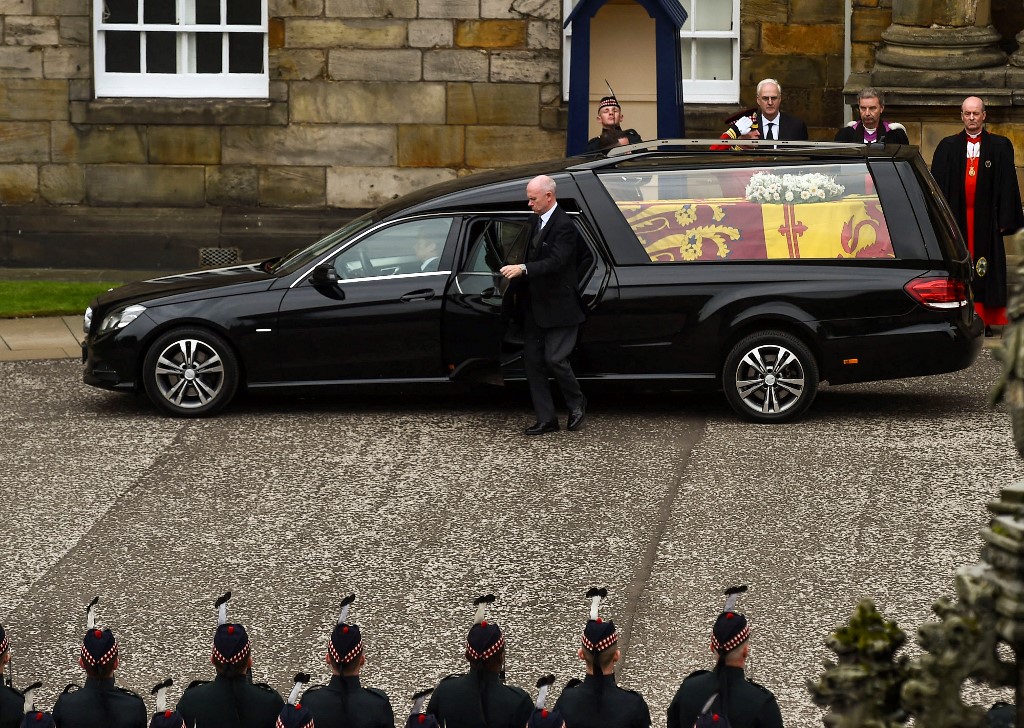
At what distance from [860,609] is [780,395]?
8264 mm

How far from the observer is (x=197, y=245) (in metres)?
17.8

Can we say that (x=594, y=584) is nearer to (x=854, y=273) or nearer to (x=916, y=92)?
(x=854, y=273)

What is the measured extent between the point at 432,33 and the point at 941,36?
507 cm

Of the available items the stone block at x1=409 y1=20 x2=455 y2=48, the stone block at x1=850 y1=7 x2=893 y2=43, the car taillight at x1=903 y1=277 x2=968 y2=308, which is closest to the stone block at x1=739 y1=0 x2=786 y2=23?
the stone block at x1=850 y1=7 x2=893 y2=43

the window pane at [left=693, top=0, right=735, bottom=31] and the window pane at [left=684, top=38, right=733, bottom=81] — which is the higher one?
the window pane at [left=693, top=0, right=735, bottom=31]

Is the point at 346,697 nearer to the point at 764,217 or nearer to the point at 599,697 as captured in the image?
the point at 599,697

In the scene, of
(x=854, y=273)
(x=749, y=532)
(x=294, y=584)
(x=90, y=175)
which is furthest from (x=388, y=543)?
(x=90, y=175)

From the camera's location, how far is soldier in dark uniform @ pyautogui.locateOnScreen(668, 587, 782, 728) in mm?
4766

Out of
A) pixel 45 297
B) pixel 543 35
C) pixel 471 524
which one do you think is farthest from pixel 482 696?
pixel 543 35

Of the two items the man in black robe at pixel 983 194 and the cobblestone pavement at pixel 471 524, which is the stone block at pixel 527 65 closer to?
the man in black robe at pixel 983 194

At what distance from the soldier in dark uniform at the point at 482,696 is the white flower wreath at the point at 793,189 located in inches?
263

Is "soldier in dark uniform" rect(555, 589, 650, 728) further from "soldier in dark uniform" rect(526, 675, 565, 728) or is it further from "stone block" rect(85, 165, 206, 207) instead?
"stone block" rect(85, 165, 206, 207)

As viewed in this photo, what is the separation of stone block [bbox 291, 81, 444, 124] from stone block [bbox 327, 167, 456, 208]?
0.51m

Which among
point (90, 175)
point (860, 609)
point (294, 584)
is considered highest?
point (90, 175)
